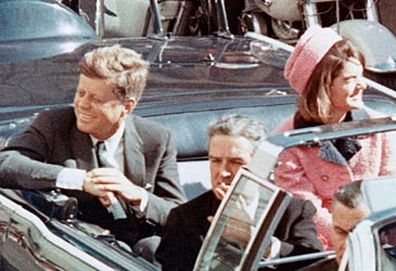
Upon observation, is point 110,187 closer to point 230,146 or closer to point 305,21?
point 230,146

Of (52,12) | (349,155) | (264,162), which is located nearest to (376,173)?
(349,155)

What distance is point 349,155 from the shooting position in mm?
3240

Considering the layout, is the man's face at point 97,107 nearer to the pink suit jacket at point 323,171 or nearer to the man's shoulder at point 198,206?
the man's shoulder at point 198,206

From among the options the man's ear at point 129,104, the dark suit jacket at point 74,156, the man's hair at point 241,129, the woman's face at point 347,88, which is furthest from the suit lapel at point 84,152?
the woman's face at point 347,88

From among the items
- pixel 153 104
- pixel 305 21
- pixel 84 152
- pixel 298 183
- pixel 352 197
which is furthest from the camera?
pixel 305 21

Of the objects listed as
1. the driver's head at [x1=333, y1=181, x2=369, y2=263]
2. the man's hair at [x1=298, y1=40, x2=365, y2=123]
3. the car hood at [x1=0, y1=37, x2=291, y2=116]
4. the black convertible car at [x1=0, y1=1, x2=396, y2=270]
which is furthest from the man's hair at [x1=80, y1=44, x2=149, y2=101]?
the driver's head at [x1=333, y1=181, x2=369, y2=263]

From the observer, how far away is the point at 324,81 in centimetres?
342

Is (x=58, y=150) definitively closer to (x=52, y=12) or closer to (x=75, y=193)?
(x=75, y=193)

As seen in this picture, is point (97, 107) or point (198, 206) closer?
point (198, 206)

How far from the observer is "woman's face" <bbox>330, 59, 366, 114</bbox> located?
3.40 m

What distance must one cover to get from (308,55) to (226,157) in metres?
0.58

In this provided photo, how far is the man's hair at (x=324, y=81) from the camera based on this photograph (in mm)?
3404

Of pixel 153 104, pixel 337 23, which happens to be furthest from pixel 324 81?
pixel 337 23

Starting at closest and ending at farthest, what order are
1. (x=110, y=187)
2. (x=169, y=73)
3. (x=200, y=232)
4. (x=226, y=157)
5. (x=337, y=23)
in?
(x=226, y=157) → (x=200, y=232) → (x=110, y=187) → (x=169, y=73) → (x=337, y=23)
